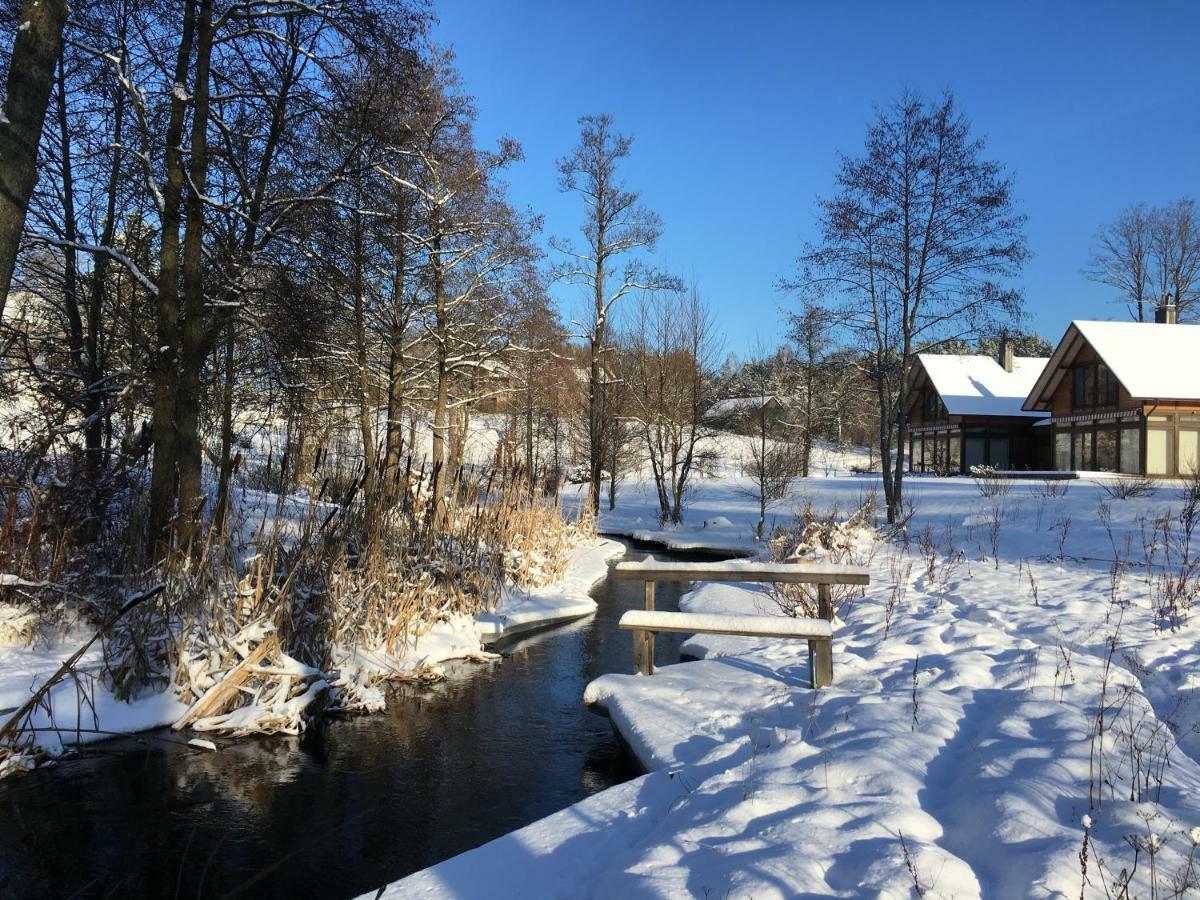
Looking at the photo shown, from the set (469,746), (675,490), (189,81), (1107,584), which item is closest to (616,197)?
(675,490)

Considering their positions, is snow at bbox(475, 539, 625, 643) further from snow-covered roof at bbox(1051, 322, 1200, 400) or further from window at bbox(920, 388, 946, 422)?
window at bbox(920, 388, 946, 422)

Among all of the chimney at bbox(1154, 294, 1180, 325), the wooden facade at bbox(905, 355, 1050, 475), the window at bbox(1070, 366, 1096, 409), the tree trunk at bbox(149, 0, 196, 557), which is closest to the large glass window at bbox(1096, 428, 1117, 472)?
the window at bbox(1070, 366, 1096, 409)

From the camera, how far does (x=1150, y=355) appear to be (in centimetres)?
2612

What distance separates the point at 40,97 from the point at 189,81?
5.90 m

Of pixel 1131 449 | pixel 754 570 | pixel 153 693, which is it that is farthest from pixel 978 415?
pixel 153 693

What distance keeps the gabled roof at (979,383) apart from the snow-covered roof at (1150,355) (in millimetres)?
5434

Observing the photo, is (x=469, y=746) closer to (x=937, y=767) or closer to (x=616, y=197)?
(x=937, y=767)

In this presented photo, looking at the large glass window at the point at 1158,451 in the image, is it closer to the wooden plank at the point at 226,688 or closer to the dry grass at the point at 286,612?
the dry grass at the point at 286,612

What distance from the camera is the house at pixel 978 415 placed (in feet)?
110

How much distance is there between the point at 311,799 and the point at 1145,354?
29.8 m

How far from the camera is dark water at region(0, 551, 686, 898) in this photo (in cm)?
389

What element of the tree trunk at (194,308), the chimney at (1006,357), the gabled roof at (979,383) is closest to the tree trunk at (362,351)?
the tree trunk at (194,308)

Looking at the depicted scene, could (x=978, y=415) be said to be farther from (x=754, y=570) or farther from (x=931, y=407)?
(x=754, y=570)

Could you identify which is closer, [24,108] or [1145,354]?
[24,108]
